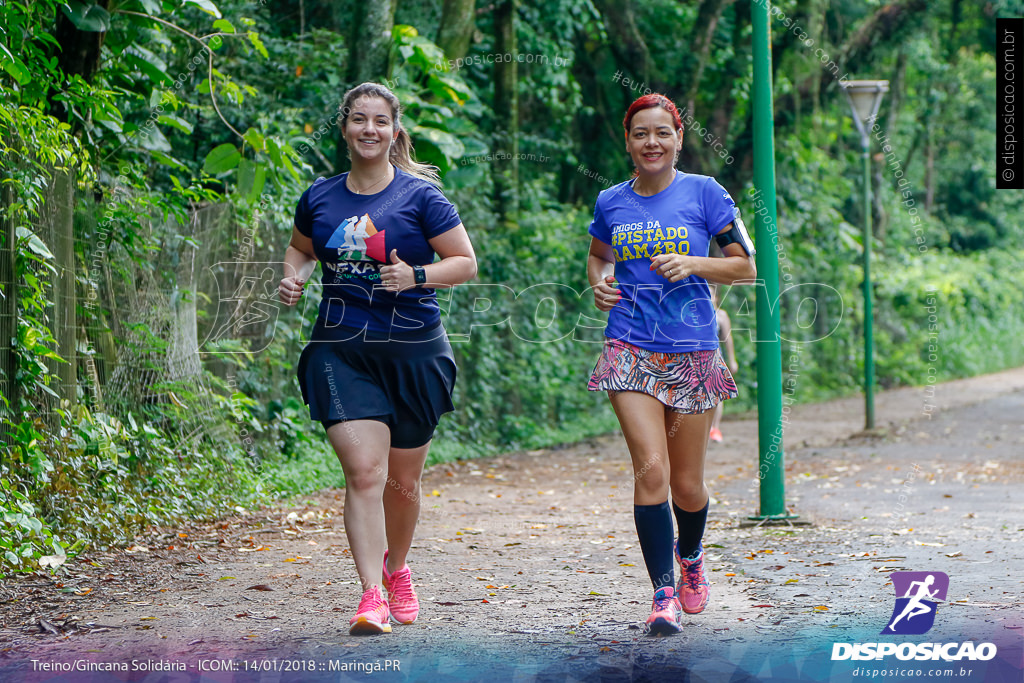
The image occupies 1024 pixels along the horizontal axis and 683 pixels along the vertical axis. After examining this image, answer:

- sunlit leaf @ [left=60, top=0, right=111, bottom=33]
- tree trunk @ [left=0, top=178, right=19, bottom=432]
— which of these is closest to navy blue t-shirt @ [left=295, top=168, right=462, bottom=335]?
tree trunk @ [left=0, top=178, right=19, bottom=432]

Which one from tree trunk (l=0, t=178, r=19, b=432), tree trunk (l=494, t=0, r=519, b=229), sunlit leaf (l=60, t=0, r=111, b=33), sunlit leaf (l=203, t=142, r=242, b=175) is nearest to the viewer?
tree trunk (l=0, t=178, r=19, b=432)

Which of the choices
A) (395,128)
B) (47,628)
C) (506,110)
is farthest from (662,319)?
(506,110)

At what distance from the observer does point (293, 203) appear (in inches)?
367

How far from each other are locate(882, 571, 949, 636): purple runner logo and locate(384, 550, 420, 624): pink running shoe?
185 centimetres

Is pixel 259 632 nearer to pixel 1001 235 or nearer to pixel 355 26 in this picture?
pixel 355 26

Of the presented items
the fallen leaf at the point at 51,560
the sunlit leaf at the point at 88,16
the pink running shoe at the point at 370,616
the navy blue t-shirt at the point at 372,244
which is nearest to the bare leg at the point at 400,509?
the pink running shoe at the point at 370,616

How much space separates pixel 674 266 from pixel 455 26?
816 cm

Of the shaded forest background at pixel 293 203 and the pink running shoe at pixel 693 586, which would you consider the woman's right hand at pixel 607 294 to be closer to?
the pink running shoe at pixel 693 586

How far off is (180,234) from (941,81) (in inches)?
1048

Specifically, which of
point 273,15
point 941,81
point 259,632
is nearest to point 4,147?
point 259,632

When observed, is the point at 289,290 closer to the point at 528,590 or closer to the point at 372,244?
the point at 372,244

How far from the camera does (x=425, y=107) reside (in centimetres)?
1003

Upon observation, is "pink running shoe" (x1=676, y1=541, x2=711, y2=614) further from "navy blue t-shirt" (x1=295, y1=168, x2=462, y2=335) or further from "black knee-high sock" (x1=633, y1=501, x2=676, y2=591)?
"navy blue t-shirt" (x1=295, y1=168, x2=462, y2=335)

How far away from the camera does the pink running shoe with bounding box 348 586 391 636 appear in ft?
14.3
